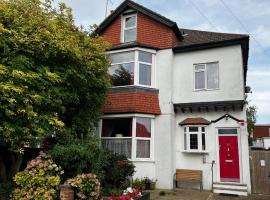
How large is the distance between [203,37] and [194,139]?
571cm

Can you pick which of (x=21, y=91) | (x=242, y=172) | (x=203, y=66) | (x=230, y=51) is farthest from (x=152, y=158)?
(x=21, y=91)

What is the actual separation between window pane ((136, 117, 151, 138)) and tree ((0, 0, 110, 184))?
2745mm

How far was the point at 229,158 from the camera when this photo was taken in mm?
12719

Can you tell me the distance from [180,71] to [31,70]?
7.96 m

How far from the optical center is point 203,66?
45.2 ft

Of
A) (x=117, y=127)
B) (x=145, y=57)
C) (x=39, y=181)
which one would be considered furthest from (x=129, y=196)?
(x=145, y=57)

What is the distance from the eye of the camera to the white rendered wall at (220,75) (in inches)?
504

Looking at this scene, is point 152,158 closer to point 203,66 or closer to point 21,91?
point 203,66

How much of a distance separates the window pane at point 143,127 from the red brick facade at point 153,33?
13.5 feet

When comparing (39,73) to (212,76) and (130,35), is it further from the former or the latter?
(212,76)

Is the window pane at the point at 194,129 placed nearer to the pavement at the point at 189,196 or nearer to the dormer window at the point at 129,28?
the pavement at the point at 189,196

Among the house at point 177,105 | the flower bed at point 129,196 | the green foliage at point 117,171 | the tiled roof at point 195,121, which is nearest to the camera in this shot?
the flower bed at point 129,196

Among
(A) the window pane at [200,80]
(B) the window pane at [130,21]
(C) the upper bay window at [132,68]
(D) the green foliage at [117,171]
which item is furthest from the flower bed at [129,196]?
(B) the window pane at [130,21]

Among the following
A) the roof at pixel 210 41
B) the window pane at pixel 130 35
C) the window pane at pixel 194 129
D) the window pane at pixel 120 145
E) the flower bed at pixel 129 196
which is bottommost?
the flower bed at pixel 129 196
